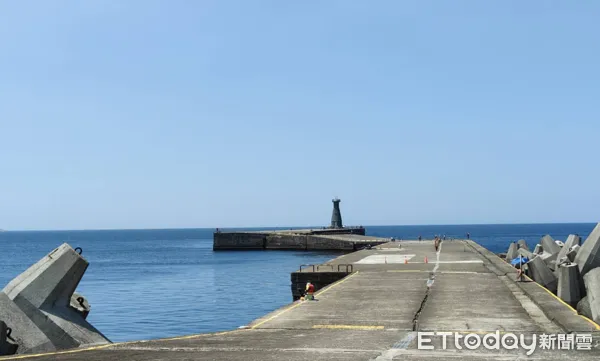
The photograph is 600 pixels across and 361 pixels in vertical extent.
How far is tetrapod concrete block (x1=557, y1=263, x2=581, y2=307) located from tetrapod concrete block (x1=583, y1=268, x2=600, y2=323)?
9.57ft

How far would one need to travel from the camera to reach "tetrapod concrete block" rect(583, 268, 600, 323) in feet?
52.8

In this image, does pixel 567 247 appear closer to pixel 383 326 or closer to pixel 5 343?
pixel 383 326

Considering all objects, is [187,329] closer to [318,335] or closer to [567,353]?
[318,335]

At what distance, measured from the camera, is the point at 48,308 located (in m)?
16.2

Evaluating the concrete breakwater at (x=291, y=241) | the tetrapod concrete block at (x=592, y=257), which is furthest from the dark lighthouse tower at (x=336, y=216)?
the tetrapod concrete block at (x=592, y=257)

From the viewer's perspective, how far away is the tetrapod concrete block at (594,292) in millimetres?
16094

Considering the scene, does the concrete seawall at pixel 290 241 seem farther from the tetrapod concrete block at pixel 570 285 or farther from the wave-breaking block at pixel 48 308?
the wave-breaking block at pixel 48 308

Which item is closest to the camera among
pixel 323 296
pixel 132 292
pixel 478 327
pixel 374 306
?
pixel 478 327

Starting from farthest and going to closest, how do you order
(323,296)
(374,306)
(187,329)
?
(187,329), (323,296), (374,306)

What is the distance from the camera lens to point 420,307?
707 inches

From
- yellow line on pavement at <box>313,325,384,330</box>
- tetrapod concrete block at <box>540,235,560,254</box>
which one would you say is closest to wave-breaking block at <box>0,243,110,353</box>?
yellow line on pavement at <box>313,325,384,330</box>

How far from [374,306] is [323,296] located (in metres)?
3.01

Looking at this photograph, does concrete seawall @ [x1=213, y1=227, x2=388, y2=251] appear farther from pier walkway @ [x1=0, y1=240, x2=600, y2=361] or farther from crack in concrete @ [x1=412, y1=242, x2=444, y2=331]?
pier walkway @ [x1=0, y1=240, x2=600, y2=361]

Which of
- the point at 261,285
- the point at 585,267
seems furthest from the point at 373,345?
the point at 261,285
